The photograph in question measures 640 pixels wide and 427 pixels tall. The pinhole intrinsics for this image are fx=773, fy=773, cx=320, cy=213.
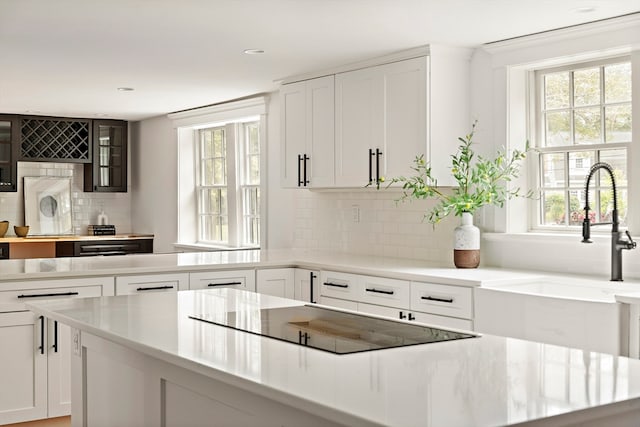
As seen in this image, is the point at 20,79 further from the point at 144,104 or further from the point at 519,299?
the point at 519,299

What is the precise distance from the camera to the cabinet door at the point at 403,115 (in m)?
4.99

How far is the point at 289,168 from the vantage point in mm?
6191

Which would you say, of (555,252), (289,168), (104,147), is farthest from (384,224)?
(104,147)

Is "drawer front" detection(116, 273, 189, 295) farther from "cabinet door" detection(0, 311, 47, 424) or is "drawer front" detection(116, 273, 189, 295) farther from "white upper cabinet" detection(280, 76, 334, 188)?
"white upper cabinet" detection(280, 76, 334, 188)

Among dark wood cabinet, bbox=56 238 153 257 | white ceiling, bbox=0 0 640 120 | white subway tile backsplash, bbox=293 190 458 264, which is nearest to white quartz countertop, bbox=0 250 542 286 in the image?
white subway tile backsplash, bbox=293 190 458 264

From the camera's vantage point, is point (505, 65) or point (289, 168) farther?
point (289, 168)

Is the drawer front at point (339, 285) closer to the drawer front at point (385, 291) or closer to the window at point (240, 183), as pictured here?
the drawer front at point (385, 291)

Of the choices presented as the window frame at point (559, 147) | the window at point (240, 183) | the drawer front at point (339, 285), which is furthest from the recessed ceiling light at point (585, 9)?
the window at point (240, 183)

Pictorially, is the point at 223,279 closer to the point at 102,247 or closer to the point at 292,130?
the point at 292,130

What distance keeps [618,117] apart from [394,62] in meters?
1.50

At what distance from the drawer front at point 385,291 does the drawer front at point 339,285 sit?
0.07 metres

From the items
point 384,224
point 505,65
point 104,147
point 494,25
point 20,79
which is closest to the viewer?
point 494,25

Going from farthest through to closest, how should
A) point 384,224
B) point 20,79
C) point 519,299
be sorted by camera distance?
point 20,79 → point 384,224 → point 519,299

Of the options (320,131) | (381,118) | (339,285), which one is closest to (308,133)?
(320,131)
